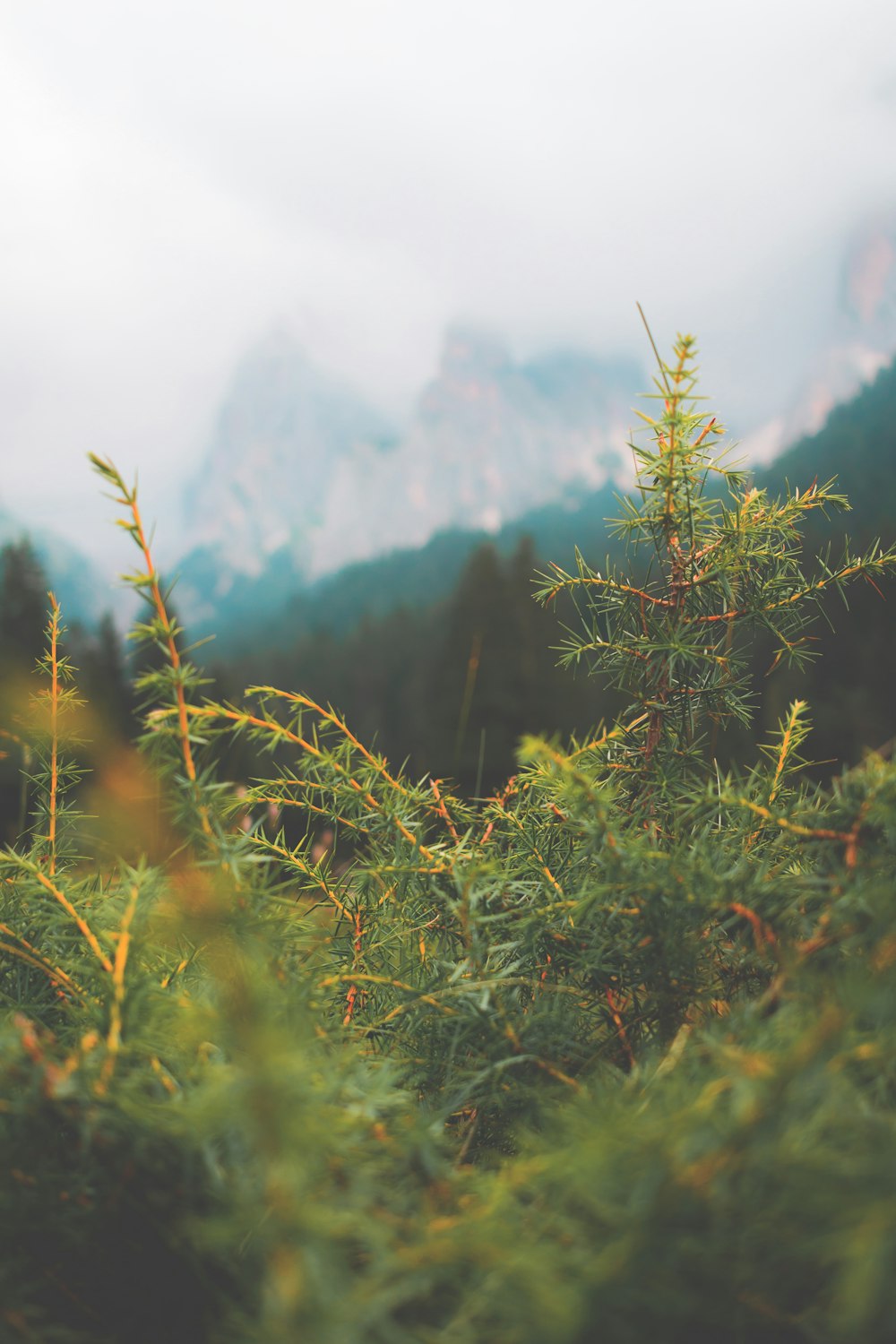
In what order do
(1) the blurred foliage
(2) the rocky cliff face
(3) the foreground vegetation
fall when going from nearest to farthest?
(3) the foreground vegetation, (1) the blurred foliage, (2) the rocky cliff face

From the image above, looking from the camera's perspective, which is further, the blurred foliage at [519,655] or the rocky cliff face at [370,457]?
the rocky cliff face at [370,457]

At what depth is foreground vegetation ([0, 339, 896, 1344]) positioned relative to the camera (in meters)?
0.41

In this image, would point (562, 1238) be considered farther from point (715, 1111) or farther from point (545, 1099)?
point (545, 1099)

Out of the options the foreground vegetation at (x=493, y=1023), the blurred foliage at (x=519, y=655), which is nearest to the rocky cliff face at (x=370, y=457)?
the blurred foliage at (x=519, y=655)

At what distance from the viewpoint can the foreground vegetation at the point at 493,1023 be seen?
406mm

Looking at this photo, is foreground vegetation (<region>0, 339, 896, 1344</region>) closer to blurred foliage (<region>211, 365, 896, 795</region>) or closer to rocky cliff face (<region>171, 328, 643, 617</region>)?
blurred foliage (<region>211, 365, 896, 795</region>)

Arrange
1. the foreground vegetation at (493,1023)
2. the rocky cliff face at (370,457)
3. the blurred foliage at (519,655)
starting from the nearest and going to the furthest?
the foreground vegetation at (493,1023) < the blurred foliage at (519,655) < the rocky cliff face at (370,457)

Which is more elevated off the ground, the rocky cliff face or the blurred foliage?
the rocky cliff face

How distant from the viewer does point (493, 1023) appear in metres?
0.73

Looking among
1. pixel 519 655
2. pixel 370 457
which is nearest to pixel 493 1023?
pixel 519 655

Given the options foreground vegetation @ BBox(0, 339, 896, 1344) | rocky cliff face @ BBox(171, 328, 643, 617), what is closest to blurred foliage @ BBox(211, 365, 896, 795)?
foreground vegetation @ BBox(0, 339, 896, 1344)

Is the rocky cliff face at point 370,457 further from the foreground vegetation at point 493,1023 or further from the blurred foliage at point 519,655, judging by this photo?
the foreground vegetation at point 493,1023

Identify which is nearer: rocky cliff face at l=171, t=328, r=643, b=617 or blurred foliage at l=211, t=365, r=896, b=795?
blurred foliage at l=211, t=365, r=896, b=795

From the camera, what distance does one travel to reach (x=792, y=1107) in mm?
415
